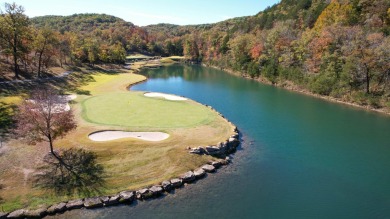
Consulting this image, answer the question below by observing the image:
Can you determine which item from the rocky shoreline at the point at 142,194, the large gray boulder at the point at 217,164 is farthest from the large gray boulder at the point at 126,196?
the large gray boulder at the point at 217,164

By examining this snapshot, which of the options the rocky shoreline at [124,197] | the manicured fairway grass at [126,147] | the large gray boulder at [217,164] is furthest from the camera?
the large gray boulder at [217,164]

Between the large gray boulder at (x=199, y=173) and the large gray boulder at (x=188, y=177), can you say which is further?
the large gray boulder at (x=199, y=173)

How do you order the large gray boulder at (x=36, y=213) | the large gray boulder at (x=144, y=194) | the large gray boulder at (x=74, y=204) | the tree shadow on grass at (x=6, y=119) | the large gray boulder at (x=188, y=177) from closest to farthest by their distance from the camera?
the large gray boulder at (x=36, y=213) < the large gray boulder at (x=74, y=204) < the large gray boulder at (x=144, y=194) < the large gray boulder at (x=188, y=177) < the tree shadow on grass at (x=6, y=119)

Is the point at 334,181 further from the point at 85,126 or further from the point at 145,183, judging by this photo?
the point at 85,126

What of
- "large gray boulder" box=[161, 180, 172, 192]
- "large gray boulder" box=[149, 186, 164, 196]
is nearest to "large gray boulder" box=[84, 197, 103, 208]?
"large gray boulder" box=[149, 186, 164, 196]

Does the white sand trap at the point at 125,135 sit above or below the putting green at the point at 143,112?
below

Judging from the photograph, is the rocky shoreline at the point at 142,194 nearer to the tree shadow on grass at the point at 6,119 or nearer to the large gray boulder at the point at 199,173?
the large gray boulder at the point at 199,173

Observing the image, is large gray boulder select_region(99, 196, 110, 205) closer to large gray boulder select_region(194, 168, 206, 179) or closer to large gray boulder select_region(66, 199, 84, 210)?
large gray boulder select_region(66, 199, 84, 210)
